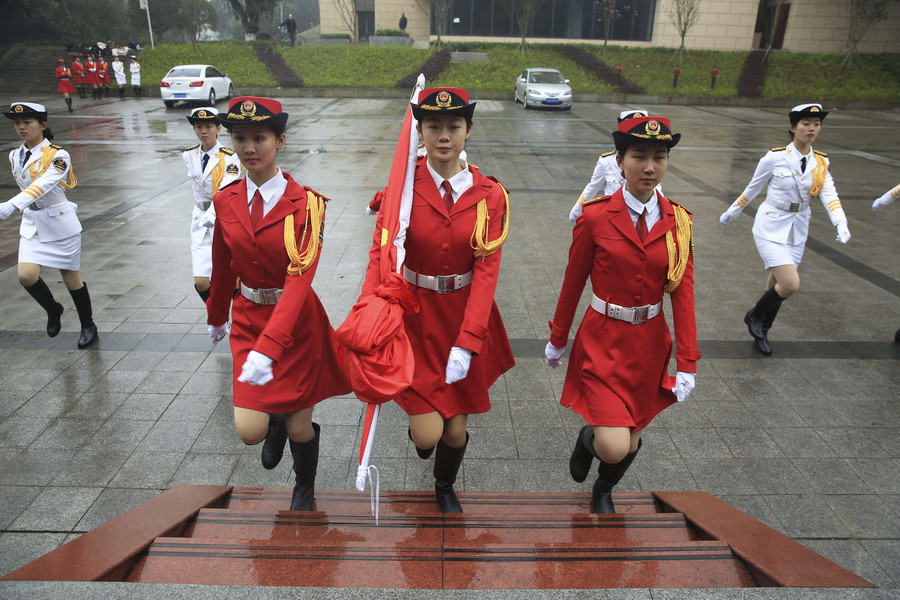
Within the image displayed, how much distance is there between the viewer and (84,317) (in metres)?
5.77

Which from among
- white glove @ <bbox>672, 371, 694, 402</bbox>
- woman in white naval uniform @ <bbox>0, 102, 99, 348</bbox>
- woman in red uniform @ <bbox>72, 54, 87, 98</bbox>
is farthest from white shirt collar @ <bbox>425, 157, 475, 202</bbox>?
woman in red uniform @ <bbox>72, 54, 87, 98</bbox>

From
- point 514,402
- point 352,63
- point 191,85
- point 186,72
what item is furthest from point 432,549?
point 352,63

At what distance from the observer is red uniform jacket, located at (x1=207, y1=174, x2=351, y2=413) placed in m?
A: 3.10

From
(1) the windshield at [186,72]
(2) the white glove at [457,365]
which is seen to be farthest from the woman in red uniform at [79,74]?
(2) the white glove at [457,365]

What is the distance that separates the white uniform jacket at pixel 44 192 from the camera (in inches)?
211

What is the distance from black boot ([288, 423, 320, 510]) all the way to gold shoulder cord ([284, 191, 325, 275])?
0.99 m

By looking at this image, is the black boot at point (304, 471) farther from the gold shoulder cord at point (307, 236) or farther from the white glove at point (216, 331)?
the gold shoulder cord at point (307, 236)

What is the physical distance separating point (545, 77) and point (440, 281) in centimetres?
2475

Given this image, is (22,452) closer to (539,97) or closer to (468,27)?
(539,97)

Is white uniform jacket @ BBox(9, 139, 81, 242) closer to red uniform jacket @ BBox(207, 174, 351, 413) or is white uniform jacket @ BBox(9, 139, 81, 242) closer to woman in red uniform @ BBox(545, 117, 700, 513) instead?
red uniform jacket @ BBox(207, 174, 351, 413)

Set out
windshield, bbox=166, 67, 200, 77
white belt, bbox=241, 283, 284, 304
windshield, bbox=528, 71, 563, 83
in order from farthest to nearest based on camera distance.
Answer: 1. windshield, bbox=528, 71, 563, 83
2. windshield, bbox=166, 67, 200, 77
3. white belt, bbox=241, 283, 284, 304

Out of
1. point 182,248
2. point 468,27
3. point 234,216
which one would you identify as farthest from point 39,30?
point 234,216

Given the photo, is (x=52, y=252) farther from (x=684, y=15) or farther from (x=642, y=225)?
(x=684, y=15)

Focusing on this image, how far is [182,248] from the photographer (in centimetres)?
848
